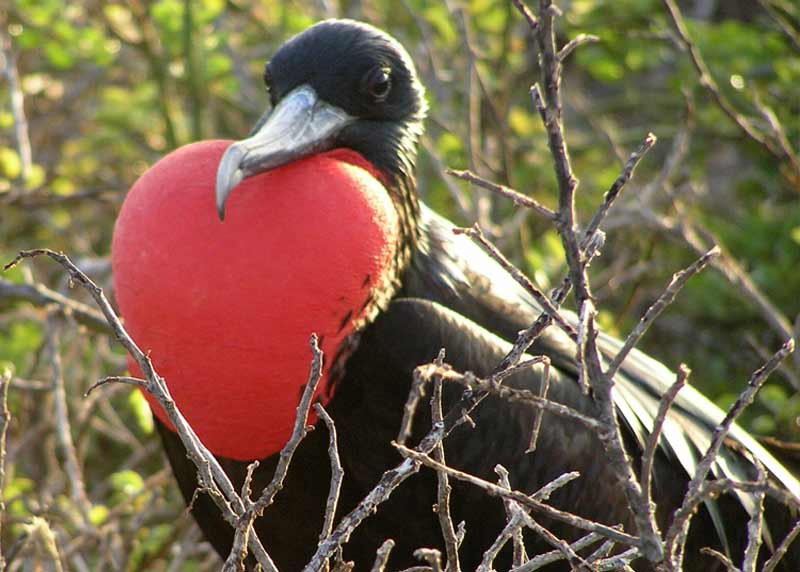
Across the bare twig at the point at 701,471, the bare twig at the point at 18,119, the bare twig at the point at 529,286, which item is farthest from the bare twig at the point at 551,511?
the bare twig at the point at 18,119

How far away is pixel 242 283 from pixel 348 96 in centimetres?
60

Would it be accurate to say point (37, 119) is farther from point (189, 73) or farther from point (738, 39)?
point (738, 39)

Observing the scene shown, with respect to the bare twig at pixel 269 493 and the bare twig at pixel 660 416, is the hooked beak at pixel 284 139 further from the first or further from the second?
the bare twig at pixel 660 416

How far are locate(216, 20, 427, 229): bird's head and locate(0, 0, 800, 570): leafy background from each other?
594 millimetres

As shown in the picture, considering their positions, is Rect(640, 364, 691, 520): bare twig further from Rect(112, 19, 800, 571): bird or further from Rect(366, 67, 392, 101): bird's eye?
Rect(366, 67, 392, 101): bird's eye

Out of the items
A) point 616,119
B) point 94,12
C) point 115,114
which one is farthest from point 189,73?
point 616,119

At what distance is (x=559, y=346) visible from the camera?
2.66 m

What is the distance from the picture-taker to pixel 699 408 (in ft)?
9.50

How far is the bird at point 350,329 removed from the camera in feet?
7.31

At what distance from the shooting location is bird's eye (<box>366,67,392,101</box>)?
268cm

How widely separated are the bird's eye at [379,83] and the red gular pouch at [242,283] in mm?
352

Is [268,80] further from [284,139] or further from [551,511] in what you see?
[551,511]

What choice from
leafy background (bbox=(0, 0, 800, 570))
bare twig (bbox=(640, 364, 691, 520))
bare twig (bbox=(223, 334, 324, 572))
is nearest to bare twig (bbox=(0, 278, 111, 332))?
leafy background (bbox=(0, 0, 800, 570))

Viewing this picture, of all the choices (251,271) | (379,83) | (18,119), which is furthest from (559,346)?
(18,119)
